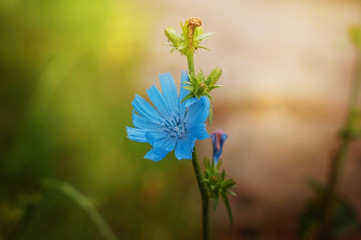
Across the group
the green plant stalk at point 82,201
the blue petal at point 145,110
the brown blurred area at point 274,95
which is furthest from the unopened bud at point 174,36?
the green plant stalk at point 82,201

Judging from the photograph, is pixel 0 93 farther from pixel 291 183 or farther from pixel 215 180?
pixel 215 180

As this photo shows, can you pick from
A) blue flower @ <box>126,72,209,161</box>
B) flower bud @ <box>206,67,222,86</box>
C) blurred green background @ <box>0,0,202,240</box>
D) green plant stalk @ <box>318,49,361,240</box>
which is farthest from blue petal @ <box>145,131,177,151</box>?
green plant stalk @ <box>318,49,361,240</box>

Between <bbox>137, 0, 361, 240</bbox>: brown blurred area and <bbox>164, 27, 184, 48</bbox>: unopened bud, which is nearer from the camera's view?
<bbox>164, 27, 184, 48</bbox>: unopened bud

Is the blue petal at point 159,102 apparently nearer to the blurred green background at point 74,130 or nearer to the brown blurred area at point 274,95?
the brown blurred area at point 274,95

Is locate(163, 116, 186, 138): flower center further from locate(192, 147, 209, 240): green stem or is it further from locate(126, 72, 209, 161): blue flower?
locate(192, 147, 209, 240): green stem

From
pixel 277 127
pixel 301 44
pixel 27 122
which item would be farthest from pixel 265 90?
pixel 27 122

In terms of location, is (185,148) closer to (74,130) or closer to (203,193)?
(203,193)

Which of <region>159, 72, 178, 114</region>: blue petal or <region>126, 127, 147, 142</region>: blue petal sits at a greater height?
<region>159, 72, 178, 114</region>: blue petal
